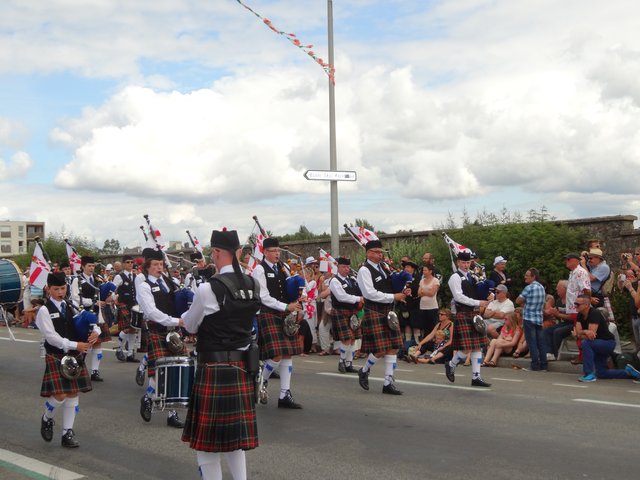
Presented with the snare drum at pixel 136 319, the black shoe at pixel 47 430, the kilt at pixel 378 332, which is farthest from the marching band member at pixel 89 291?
the kilt at pixel 378 332

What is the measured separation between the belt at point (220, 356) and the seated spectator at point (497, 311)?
8.94 meters

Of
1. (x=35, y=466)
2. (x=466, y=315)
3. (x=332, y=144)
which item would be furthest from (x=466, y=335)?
(x=332, y=144)

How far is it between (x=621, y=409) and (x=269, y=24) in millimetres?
10471

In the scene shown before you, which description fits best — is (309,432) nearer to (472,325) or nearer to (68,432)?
(68,432)

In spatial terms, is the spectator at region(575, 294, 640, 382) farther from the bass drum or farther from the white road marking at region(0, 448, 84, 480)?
the bass drum

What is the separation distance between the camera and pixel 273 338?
346 inches

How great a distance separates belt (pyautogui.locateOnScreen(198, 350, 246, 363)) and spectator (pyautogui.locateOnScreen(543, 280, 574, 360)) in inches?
327

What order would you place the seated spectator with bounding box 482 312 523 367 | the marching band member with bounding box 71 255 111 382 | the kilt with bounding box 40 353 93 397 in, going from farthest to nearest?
1. the seated spectator with bounding box 482 312 523 367
2. the marching band member with bounding box 71 255 111 382
3. the kilt with bounding box 40 353 93 397

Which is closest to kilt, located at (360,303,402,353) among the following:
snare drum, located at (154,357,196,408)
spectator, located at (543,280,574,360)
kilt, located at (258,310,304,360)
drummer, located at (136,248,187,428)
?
kilt, located at (258,310,304,360)

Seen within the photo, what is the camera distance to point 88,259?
13.2 metres

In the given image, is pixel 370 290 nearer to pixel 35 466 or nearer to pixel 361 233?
pixel 361 233

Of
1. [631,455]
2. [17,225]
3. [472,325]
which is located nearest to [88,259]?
[472,325]

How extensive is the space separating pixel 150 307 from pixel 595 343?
262 inches

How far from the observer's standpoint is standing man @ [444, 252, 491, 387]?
10.1 m
